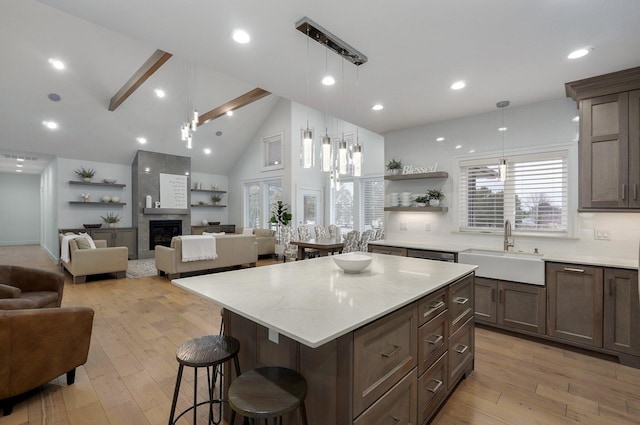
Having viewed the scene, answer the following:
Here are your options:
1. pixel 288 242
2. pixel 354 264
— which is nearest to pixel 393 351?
pixel 354 264

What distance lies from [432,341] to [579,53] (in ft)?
8.99

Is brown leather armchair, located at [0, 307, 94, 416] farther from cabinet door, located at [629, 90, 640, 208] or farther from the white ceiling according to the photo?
cabinet door, located at [629, 90, 640, 208]

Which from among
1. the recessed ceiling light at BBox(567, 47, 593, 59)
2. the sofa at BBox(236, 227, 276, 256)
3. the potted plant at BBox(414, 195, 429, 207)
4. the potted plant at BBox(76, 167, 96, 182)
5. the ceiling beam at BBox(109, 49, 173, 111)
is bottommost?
the sofa at BBox(236, 227, 276, 256)

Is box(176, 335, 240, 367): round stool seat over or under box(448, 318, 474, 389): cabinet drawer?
over

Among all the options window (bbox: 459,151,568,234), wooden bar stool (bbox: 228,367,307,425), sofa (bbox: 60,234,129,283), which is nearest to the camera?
wooden bar stool (bbox: 228,367,307,425)

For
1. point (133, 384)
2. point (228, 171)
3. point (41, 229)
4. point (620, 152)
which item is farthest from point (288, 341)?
point (41, 229)

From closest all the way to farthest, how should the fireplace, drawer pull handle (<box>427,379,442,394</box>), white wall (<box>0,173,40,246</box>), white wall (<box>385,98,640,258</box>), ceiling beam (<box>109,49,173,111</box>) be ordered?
drawer pull handle (<box>427,379,442,394</box>), white wall (<box>385,98,640,258</box>), ceiling beam (<box>109,49,173,111</box>), the fireplace, white wall (<box>0,173,40,246</box>)

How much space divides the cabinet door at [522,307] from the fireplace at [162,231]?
28.0ft

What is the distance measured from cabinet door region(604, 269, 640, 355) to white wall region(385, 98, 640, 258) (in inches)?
23.1

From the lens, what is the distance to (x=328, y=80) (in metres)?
3.12

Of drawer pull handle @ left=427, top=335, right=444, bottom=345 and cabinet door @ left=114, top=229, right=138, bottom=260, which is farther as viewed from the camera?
cabinet door @ left=114, top=229, right=138, bottom=260

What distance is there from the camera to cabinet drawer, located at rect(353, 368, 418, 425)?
1353 millimetres

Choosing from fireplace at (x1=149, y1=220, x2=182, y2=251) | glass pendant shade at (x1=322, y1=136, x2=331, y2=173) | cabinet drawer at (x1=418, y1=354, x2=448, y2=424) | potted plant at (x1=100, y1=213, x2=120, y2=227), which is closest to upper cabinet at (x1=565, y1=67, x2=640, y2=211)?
cabinet drawer at (x1=418, y1=354, x2=448, y2=424)

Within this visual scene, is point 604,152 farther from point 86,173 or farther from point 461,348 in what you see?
point 86,173
